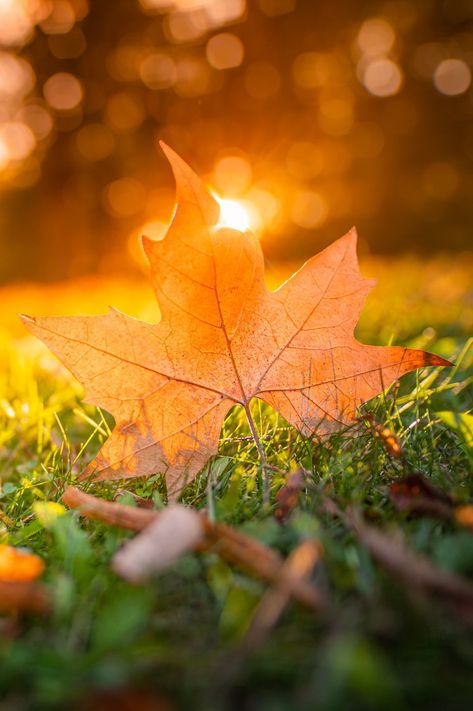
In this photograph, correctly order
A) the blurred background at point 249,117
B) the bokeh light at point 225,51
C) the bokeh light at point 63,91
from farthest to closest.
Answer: the bokeh light at point 225,51 → the bokeh light at point 63,91 → the blurred background at point 249,117

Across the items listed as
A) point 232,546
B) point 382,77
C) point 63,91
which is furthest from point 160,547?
point 382,77

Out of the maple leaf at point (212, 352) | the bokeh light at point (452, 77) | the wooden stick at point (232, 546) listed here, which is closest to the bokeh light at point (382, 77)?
the bokeh light at point (452, 77)

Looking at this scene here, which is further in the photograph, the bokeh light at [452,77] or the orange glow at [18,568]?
the bokeh light at [452,77]

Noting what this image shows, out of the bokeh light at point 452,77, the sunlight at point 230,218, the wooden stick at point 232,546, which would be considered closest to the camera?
the wooden stick at point 232,546

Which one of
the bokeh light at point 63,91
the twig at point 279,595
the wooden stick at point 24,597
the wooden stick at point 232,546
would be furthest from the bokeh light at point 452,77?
the wooden stick at point 24,597

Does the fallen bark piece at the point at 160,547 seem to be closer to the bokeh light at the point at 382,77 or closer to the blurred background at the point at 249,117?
the blurred background at the point at 249,117

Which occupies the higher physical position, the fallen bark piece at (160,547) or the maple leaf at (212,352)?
the maple leaf at (212,352)

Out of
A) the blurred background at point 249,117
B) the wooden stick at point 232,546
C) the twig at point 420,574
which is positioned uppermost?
the blurred background at point 249,117
